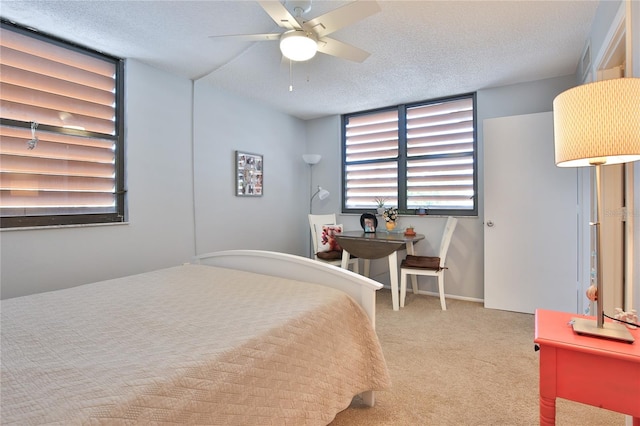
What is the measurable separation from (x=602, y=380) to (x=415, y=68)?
261 cm

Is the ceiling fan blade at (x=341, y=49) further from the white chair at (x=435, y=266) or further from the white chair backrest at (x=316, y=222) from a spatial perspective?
the white chair backrest at (x=316, y=222)

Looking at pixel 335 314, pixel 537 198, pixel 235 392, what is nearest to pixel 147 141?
pixel 335 314

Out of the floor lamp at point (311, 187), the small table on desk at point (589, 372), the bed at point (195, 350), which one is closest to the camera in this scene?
the bed at point (195, 350)

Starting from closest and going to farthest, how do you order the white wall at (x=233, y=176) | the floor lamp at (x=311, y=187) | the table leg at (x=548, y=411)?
the table leg at (x=548, y=411), the white wall at (x=233, y=176), the floor lamp at (x=311, y=187)

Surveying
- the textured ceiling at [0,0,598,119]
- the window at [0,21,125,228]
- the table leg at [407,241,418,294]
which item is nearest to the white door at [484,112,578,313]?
the textured ceiling at [0,0,598,119]

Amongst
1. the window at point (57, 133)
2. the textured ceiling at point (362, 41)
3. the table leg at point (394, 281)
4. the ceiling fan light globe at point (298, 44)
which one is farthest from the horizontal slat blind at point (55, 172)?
the table leg at point (394, 281)

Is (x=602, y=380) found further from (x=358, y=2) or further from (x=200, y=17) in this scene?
(x=200, y=17)

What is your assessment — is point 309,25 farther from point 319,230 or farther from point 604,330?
point 319,230

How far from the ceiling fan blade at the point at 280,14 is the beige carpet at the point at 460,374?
2.06m

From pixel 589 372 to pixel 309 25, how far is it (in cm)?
196

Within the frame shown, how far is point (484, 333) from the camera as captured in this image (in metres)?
2.55

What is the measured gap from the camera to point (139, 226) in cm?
273

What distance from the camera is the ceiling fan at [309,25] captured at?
5.22 feet

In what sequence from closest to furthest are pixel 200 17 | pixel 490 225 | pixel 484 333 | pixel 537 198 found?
pixel 200 17 < pixel 484 333 < pixel 537 198 < pixel 490 225
